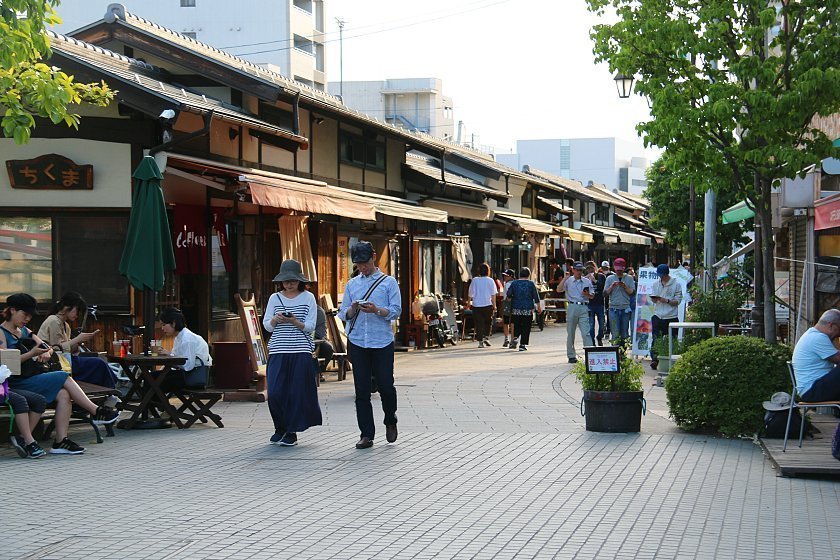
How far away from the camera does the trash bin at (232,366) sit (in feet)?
49.7

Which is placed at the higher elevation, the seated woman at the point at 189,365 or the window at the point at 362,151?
the window at the point at 362,151

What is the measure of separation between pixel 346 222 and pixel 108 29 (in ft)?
21.4

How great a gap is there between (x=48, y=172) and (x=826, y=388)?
10.1 m

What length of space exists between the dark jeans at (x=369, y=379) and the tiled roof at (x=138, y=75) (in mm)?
4593

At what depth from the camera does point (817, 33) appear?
12250mm

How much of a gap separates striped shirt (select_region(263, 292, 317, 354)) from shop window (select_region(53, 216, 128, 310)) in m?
4.22

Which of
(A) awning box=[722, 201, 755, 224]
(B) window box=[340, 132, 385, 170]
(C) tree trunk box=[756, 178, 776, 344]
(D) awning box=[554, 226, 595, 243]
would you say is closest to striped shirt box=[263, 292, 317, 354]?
(C) tree trunk box=[756, 178, 776, 344]

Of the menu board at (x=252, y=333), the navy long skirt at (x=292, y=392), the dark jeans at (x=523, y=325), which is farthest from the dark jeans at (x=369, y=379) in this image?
the dark jeans at (x=523, y=325)

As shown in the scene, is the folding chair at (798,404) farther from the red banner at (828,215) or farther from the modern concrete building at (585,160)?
the modern concrete building at (585,160)

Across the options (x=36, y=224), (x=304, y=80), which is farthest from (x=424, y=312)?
(x=304, y=80)

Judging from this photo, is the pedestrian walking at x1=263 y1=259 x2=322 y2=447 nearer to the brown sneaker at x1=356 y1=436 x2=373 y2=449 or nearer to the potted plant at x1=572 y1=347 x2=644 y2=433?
the brown sneaker at x1=356 y1=436 x2=373 y2=449

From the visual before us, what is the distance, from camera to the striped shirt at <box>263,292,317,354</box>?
1135 centimetres

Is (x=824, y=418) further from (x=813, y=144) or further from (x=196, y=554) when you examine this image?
(x=196, y=554)

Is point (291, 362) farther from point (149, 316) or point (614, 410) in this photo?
point (614, 410)
